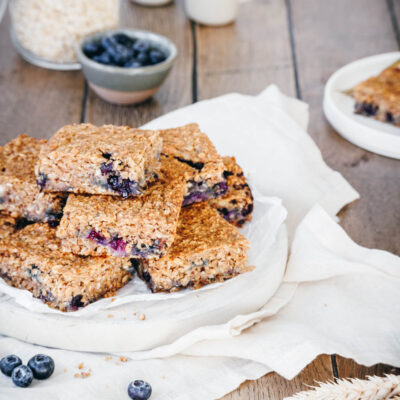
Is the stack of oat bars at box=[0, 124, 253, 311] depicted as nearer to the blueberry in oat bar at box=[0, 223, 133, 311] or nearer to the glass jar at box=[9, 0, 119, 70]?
the blueberry in oat bar at box=[0, 223, 133, 311]

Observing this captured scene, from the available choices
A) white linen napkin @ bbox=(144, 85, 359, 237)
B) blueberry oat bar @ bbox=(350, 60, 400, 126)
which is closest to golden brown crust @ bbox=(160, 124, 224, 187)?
white linen napkin @ bbox=(144, 85, 359, 237)

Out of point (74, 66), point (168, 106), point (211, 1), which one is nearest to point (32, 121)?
point (74, 66)

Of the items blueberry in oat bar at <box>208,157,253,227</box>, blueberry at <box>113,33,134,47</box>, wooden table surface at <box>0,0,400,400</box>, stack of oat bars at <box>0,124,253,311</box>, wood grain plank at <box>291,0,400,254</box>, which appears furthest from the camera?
blueberry at <box>113,33,134,47</box>

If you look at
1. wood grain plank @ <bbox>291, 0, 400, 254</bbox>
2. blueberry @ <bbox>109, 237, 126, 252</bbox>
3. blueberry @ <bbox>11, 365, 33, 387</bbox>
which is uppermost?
blueberry @ <bbox>109, 237, 126, 252</bbox>

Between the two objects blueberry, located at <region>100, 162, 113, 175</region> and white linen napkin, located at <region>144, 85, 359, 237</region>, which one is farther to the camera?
white linen napkin, located at <region>144, 85, 359, 237</region>

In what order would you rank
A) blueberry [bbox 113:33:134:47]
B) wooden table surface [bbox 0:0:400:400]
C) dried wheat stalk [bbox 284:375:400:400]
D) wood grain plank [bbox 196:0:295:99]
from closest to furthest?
dried wheat stalk [bbox 284:375:400:400], wooden table surface [bbox 0:0:400:400], blueberry [bbox 113:33:134:47], wood grain plank [bbox 196:0:295:99]

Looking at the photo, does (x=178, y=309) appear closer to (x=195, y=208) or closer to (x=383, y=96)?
(x=195, y=208)
